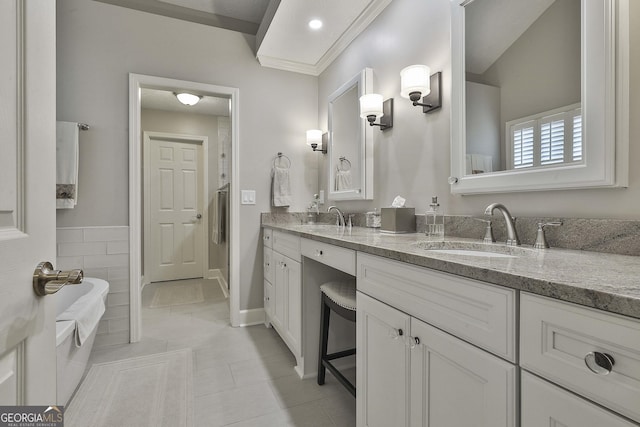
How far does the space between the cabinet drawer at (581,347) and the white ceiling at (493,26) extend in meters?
1.14

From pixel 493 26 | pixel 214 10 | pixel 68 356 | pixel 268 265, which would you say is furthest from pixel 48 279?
pixel 214 10

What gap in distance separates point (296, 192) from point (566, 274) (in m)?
2.39

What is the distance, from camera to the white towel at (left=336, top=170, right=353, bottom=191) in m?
Result: 2.34

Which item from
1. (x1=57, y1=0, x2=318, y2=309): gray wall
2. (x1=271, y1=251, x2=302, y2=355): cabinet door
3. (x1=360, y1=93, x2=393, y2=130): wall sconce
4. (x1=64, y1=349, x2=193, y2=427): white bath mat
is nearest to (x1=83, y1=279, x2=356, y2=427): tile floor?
(x1=64, y1=349, x2=193, y2=427): white bath mat

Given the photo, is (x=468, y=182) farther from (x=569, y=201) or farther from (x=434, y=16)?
(x=434, y=16)

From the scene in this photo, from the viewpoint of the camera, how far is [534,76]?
1.15 meters

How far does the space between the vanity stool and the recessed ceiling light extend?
6.09ft

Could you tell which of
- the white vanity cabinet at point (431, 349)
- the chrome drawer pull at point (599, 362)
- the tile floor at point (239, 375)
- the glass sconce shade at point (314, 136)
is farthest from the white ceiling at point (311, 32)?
the tile floor at point (239, 375)

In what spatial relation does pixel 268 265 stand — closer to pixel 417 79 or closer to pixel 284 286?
pixel 284 286

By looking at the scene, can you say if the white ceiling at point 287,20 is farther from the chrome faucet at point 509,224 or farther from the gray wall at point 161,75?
the chrome faucet at point 509,224

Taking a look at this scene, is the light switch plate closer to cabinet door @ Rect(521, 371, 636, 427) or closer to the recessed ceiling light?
the recessed ceiling light

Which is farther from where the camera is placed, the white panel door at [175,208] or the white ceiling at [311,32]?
the white panel door at [175,208]

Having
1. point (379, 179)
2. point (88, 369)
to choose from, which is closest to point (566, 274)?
point (379, 179)

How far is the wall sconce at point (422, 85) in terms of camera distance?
1520 mm
